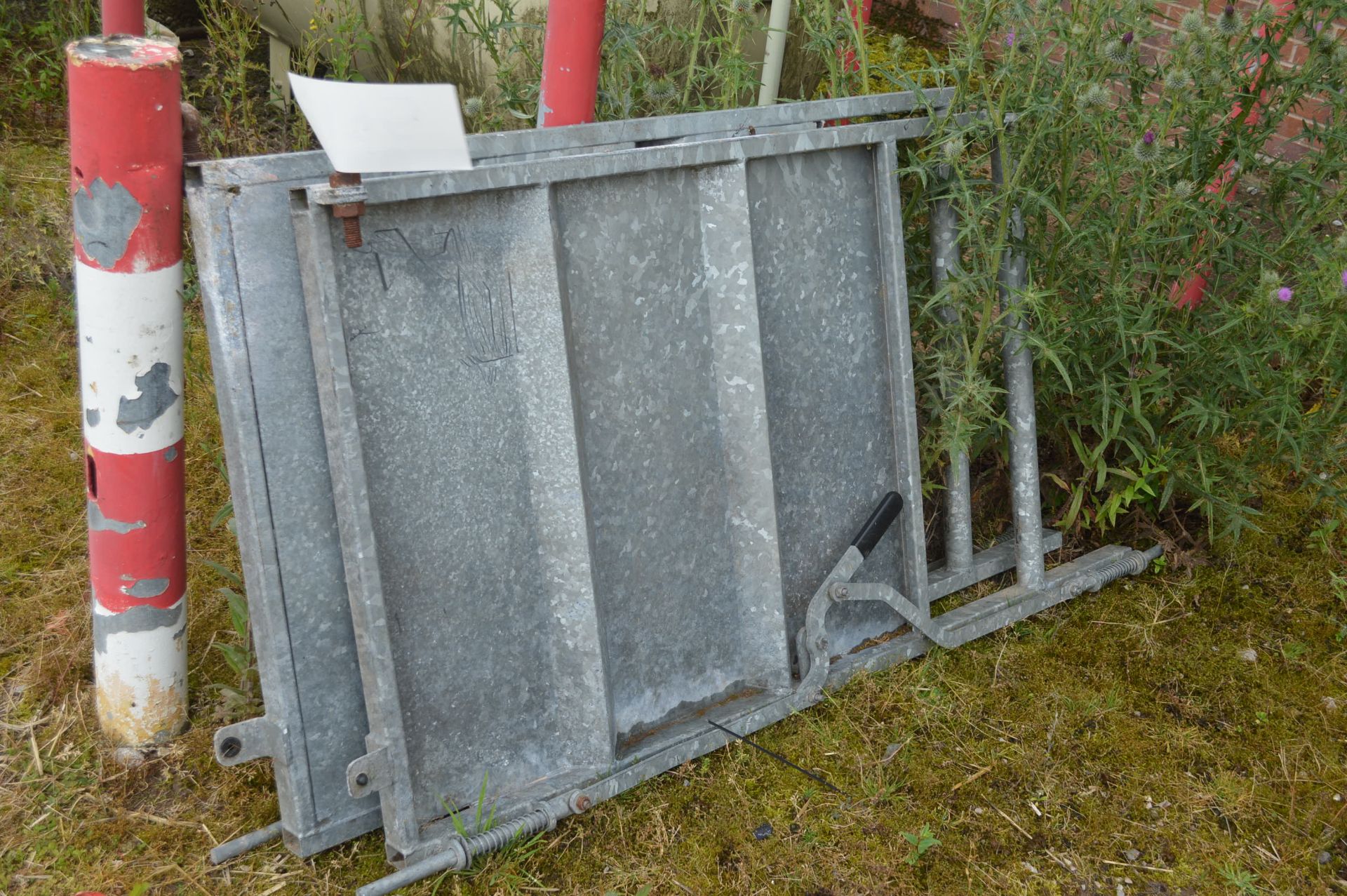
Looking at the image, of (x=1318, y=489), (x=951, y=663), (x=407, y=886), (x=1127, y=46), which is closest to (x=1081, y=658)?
(x=951, y=663)

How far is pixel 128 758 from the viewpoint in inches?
91.3

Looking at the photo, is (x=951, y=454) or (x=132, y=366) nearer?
(x=132, y=366)

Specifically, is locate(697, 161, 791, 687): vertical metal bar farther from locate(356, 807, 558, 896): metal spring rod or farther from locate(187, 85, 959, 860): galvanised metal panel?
locate(356, 807, 558, 896): metal spring rod

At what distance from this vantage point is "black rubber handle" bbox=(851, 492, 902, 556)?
263 centimetres

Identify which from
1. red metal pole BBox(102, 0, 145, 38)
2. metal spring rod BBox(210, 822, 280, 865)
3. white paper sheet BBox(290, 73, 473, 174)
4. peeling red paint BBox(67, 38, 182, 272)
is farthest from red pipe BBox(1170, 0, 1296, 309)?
red metal pole BBox(102, 0, 145, 38)

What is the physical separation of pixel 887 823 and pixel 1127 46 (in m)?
1.77

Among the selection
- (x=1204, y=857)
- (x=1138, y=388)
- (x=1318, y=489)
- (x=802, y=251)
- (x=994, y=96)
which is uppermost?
(x=994, y=96)

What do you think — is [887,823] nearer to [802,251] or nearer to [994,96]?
[802,251]

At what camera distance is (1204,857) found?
88.4 inches

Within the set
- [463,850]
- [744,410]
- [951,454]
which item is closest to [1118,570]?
[951,454]

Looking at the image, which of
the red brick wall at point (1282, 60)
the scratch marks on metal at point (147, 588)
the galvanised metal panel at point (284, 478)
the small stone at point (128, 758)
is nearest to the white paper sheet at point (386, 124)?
the galvanised metal panel at point (284, 478)

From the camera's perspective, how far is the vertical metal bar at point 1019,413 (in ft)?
8.75

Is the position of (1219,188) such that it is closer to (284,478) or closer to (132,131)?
(284,478)

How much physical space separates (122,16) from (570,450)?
1.40 meters
